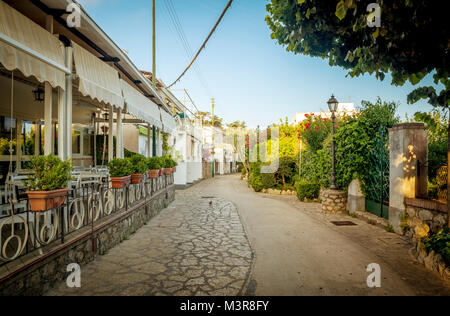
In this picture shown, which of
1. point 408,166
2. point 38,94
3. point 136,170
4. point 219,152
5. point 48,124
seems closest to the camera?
point 48,124

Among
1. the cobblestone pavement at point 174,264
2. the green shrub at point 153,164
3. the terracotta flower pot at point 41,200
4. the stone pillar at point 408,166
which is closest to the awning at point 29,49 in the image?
the terracotta flower pot at point 41,200

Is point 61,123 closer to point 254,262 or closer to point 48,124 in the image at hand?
point 48,124

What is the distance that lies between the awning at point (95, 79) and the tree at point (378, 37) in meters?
3.55

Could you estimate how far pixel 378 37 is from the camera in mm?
3896

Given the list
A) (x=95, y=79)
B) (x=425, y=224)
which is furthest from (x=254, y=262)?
(x=95, y=79)

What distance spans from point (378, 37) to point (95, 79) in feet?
16.7

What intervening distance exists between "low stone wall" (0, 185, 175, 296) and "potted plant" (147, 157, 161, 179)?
5.99 ft

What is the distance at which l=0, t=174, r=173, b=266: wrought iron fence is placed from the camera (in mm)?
3154

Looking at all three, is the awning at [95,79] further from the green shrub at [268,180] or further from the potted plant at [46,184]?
the green shrub at [268,180]

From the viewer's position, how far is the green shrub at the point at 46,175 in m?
3.42

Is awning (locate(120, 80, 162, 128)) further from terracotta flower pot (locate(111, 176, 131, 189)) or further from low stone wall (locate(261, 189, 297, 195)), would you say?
low stone wall (locate(261, 189, 297, 195))
